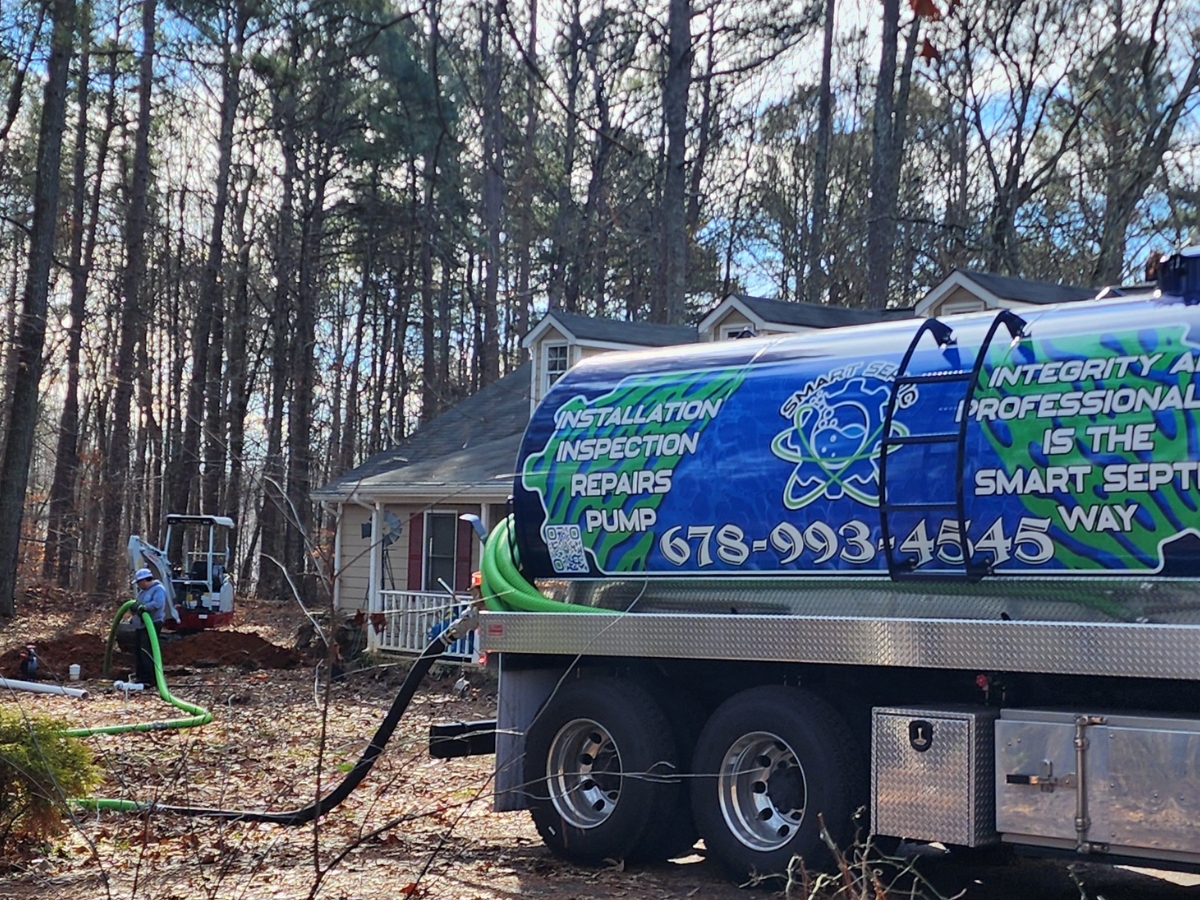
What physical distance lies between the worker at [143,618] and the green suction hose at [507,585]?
10.1 m

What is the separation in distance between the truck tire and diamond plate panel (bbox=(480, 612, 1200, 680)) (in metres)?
0.32

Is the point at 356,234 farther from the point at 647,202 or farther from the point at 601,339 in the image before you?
the point at 601,339

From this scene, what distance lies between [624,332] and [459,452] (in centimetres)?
394

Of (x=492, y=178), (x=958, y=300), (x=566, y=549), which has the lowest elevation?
(x=566, y=549)

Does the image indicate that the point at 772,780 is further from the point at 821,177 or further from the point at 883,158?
the point at 821,177

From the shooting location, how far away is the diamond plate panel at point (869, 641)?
6.93 meters

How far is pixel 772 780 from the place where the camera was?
833cm

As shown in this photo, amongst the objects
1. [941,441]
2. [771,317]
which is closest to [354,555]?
[771,317]

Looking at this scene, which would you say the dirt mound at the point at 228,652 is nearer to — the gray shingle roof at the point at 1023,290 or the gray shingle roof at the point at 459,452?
the gray shingle roof at the point at 459,452

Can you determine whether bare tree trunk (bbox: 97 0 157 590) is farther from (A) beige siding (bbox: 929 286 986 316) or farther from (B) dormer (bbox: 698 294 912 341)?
(A) beige siding (bbox: 929 286 986 316)

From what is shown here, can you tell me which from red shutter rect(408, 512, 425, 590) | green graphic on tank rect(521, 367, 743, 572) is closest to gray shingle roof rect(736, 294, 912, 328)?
red shutter rect(408, 512, 425, 590)

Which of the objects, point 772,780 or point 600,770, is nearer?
point 772,780

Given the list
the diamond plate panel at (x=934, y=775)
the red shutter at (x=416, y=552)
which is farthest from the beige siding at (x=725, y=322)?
the diamond plate panel at (x=934, y=775)

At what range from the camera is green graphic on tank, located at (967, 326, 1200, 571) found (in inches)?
276
